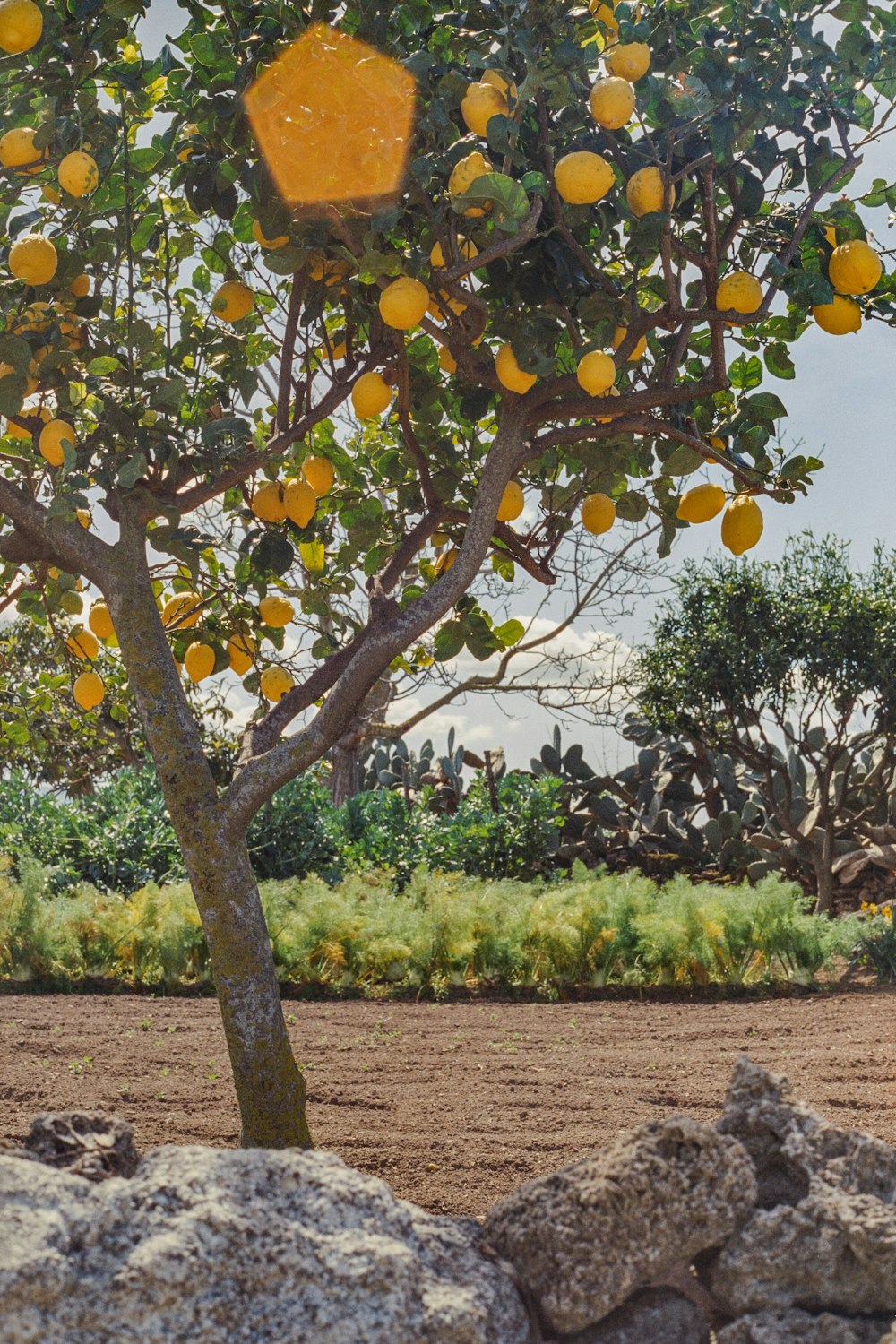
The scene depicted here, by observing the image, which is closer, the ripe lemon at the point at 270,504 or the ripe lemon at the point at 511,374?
the ripe lemon at the point at 511,374

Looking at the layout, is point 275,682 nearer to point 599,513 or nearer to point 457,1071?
point 599,513

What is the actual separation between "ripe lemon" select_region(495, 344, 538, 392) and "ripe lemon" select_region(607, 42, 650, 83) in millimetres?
592

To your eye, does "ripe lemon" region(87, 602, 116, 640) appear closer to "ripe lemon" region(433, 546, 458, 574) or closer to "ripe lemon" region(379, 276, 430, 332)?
"ripe lemon" region(433, 546, 458, 574)

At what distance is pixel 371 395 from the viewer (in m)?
2.70

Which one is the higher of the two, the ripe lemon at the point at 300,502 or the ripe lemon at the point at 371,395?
the ripe lemon at the point at 371,395

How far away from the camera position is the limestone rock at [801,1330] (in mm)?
1297

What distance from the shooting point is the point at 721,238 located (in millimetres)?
2557

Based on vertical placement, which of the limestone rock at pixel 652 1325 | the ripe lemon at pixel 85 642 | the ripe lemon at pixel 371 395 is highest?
the ripe lemon at pixel 371 395

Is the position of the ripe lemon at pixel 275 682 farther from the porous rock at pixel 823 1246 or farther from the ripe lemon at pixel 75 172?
the porous rock at pixel 823 1246

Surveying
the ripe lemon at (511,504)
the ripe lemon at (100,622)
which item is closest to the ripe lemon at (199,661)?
the ripe lemon at (100,622)

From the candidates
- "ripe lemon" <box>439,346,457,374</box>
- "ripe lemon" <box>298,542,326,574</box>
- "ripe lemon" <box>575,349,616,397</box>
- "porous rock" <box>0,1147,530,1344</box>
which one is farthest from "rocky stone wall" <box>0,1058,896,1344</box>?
"ripe lemon" <box>298,542,326,574</box>

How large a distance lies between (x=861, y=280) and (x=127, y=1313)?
235 cm

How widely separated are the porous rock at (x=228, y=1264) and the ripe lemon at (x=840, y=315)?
213 centimetres

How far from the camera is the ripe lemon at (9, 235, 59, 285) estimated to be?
2416 mm
